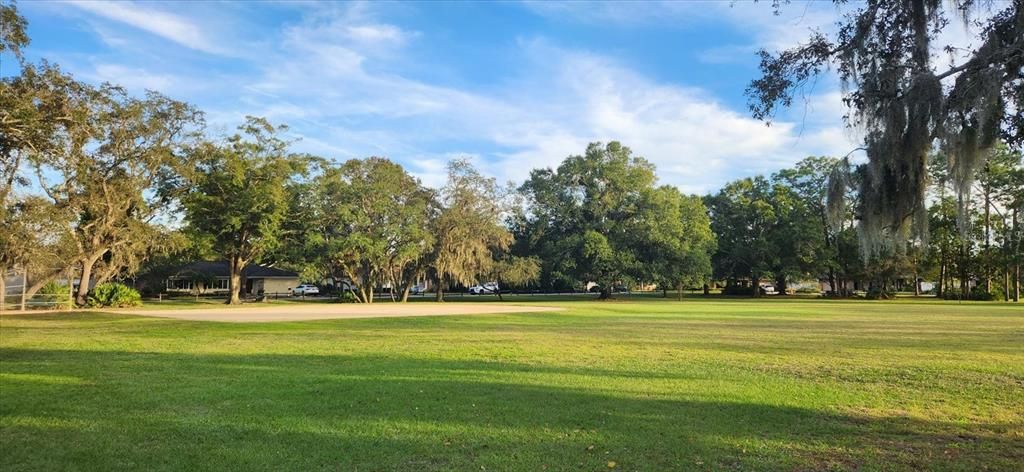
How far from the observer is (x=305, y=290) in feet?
225

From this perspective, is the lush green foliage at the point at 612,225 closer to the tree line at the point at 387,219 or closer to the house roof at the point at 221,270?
the tree line at the point at 387,219

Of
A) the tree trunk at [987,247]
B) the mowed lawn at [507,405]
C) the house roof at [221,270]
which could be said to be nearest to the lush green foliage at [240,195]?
the house roof at [221,270]

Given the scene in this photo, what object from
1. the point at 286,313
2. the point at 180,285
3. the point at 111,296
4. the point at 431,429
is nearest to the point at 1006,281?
the point at 286,313

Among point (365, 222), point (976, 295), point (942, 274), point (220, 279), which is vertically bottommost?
point (976, 295)

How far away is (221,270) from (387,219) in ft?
88.1

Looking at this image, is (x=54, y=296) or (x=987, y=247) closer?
(x=54, y=296)

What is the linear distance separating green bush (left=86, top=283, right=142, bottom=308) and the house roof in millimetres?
21589

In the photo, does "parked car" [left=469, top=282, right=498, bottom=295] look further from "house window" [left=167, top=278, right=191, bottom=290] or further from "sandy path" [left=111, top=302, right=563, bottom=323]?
"sandy path" [left=111, top=302, right=563, bottom=323]

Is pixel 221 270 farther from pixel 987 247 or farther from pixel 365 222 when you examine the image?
pixel 987 247

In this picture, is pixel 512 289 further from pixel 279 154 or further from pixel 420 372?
pixel 420 372

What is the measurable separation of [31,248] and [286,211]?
1471 centimetres

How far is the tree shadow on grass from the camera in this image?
4953mm

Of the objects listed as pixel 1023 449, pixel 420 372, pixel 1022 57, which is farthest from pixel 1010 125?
pixel 420 372

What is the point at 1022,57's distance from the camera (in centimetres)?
521
